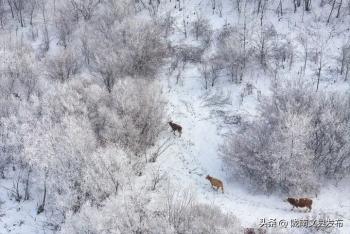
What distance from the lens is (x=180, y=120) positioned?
3388 centimetres

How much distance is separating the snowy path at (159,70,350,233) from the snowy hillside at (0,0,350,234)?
10cm

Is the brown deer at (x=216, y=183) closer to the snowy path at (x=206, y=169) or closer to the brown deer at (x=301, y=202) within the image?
the snowy path at (x=206, y=169)

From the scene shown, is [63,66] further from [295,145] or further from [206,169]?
[295,145]

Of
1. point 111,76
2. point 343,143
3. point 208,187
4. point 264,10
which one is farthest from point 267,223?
point 264,10

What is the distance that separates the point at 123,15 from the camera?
134 feet

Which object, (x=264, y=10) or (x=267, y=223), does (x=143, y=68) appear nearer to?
(x=264, y=10)

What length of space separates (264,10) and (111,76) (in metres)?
15.1

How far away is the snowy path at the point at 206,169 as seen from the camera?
25.5 meters

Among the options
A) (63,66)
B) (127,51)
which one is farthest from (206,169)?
(63,66)

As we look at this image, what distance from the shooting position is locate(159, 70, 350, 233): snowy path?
25500 mm

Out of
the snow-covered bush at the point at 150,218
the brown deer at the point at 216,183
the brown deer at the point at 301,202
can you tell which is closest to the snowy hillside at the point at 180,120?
the snow-covered bush at the point at 150,218

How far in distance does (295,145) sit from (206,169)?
19.2 ft

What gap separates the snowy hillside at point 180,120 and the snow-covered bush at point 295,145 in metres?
0.08

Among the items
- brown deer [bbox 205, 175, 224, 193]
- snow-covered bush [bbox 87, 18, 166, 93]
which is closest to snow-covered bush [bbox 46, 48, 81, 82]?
snow-covered bush [bbox 87, 18, 166, 93]
